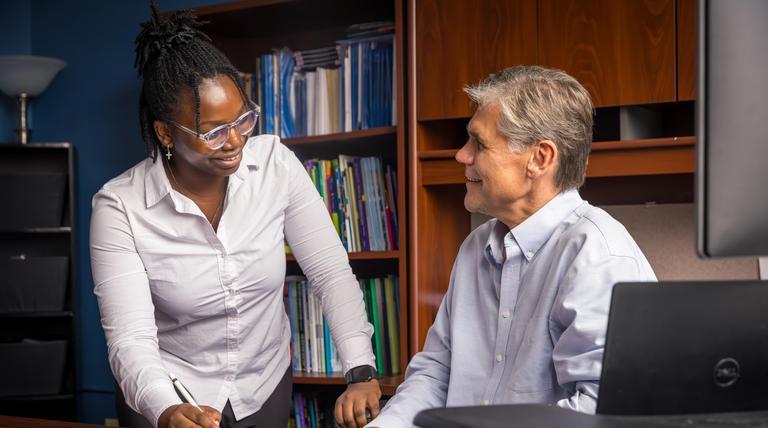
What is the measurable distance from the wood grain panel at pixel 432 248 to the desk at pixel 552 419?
1742mm

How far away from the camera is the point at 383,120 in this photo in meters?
2.72

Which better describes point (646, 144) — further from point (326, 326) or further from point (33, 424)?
point (33, 424)

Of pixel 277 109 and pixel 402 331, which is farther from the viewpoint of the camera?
pixel 277 109

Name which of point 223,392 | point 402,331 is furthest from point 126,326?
point 402,331

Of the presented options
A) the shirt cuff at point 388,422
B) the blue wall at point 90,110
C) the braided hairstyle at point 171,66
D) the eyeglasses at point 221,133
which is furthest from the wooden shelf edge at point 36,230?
the shirt cuff at point 388,422

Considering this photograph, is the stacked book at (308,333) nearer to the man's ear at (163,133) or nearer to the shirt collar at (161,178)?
the shirt collar at (161,178)

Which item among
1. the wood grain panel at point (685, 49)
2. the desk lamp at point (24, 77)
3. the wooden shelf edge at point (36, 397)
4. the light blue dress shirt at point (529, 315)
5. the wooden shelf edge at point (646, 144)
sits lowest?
the wooden shelf edge at point (36, 397)

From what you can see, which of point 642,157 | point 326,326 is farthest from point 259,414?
point 642,157

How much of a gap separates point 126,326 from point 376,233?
117 centimetres

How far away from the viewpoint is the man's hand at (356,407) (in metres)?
1.62

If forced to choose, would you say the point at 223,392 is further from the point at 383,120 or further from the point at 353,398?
the point at 383,120

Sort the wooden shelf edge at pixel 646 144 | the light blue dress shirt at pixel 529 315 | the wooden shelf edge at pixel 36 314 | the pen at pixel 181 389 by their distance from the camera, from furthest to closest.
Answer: the wooden shelf edge at pixel 36 314 < the wooden shelf edge at pixel 646 144 < the pen at pixel 181 389 < the light blue dress shirt at pixel 529 315

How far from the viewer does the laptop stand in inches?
30.1

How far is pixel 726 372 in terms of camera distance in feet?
2.56
